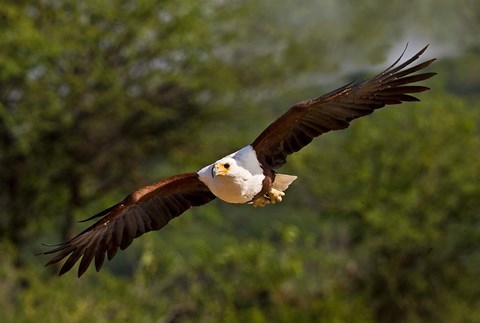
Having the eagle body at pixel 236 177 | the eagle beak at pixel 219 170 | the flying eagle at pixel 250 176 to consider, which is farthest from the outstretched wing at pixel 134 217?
the eagle beak at pixel 219 170

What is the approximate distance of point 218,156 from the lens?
27.7m

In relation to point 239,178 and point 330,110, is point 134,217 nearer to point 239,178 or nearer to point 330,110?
point 239,178

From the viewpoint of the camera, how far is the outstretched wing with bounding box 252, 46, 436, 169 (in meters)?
10.1

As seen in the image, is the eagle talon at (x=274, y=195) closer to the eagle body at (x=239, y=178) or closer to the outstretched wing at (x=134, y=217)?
the eagle body at (x=239, y=178)

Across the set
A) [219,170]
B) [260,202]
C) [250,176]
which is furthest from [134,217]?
[219,170]

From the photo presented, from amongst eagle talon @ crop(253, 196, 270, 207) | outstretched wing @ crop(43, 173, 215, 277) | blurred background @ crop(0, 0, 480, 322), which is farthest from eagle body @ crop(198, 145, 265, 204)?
blurred background @ crop(0, 0, 480, 322)

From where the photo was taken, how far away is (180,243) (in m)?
29.1

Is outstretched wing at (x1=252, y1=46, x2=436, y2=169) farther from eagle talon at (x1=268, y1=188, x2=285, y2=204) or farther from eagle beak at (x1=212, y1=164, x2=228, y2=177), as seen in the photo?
eagle beak at (x1=212, y1=164, x2=228, y2=177)

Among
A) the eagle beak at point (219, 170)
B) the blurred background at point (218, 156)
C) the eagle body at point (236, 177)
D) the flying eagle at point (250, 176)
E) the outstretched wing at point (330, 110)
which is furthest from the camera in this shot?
the blurred background at point (218, 156)

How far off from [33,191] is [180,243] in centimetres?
385

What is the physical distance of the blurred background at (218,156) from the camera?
75.3 ft

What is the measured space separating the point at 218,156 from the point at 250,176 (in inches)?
694

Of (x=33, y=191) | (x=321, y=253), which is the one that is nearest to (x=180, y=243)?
(x=33, y=191)

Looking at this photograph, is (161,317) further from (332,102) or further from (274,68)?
(332,102)
